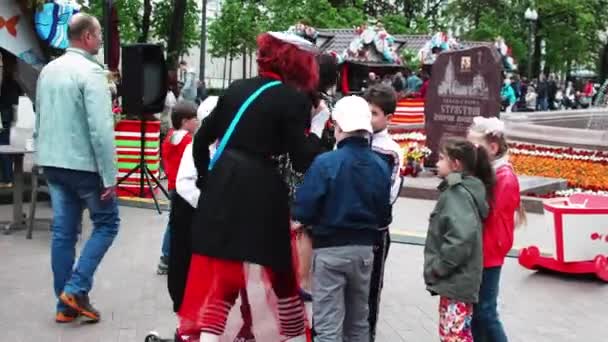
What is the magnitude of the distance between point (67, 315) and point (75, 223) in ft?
1.94

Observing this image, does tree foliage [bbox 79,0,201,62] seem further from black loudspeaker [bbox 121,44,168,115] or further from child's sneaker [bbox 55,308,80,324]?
child's sneaker [bbox 55,308,80,324]

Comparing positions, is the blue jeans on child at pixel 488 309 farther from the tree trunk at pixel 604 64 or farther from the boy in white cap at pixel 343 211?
Result: the tree trunk at pixel 604 64

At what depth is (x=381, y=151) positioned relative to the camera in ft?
16.9

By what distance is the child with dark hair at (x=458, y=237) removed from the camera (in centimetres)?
481

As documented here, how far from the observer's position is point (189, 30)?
3155 centimetres

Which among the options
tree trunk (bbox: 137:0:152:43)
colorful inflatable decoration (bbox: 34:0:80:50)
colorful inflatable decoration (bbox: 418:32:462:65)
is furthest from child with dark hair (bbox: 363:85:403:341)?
colorful inflatable decoration (bbox: 418:32:462:65)

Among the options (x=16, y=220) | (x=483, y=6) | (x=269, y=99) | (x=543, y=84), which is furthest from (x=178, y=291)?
(x=483, y=6)

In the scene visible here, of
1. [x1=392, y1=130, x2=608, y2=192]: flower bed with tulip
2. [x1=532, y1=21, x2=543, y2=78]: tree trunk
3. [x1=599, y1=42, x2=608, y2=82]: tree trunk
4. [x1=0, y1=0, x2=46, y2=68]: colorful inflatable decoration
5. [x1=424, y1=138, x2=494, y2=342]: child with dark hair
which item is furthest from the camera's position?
[x1=599, y1=42, x2=608, y2=82]: tree trunk

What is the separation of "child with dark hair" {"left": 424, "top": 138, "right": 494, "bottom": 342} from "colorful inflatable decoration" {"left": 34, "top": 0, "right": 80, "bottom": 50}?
263 inches

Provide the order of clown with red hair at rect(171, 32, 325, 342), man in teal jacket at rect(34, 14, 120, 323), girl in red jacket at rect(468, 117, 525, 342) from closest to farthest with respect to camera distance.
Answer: clown with red hair at rect(171, 32, 325, 342) < girl in red jacket at rect(468, 117, 525, 342) < man in teal jacket at rect(34, 14, 120, 323)

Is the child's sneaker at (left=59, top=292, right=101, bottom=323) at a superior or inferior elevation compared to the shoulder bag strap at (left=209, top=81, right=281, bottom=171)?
inferior

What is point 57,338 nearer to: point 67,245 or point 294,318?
point 67,245

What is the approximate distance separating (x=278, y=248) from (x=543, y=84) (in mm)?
37260

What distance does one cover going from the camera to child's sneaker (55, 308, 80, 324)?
19.4 ft
